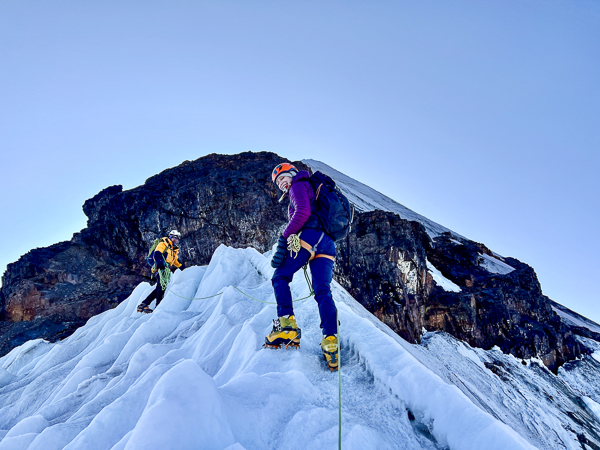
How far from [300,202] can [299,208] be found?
80mm

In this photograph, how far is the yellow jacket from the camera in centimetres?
1006

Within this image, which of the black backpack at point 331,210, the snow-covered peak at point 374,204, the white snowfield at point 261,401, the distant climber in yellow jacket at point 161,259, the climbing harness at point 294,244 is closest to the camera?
the white snowfield at point 261,401

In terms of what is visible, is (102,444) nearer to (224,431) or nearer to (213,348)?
(224,431)

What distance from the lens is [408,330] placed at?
16.4m

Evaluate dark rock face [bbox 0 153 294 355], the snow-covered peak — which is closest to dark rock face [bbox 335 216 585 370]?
dark rock face [bbox 0 153 294 355]

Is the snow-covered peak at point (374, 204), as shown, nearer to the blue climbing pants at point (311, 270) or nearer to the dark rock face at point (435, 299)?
the dark rock face at point (435, 299)

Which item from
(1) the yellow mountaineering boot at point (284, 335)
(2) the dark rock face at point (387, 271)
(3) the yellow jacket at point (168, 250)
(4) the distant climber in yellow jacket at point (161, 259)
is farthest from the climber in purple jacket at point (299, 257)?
(2) the dark rock face at point (387, 271)

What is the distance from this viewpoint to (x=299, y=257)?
153 inches

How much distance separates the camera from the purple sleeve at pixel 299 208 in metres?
3.87

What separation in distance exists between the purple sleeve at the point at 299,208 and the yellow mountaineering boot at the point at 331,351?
136 cm

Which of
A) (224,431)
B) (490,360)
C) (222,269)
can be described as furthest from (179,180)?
(224,431)

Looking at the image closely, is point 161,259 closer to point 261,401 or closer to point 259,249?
point 261,401

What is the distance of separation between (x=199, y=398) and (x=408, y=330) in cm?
1610

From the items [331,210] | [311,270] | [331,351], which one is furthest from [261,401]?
[331,210]
